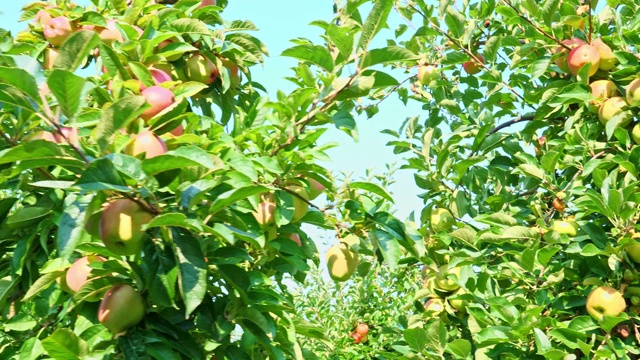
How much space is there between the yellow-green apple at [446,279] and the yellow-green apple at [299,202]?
101 centimetres

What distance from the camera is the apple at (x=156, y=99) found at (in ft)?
5.61

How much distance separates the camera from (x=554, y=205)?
2.71m

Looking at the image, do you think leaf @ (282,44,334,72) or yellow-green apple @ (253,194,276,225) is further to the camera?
yellow-green apple @ (253,194,276,225)

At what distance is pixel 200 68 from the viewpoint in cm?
226

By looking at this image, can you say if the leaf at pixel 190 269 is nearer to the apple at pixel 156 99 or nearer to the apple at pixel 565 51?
the apple at pixel 156 99

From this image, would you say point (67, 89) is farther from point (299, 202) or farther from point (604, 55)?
point (604, 55)

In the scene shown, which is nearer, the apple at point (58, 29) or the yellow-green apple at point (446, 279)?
the apple at point (58, 29)

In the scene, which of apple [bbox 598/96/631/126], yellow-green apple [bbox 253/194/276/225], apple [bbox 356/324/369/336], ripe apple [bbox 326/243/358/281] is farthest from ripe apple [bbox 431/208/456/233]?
apple [bbox 356/324/369/336]

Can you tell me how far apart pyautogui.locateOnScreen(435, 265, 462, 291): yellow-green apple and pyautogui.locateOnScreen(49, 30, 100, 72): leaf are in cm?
171

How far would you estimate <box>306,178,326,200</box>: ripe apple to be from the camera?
190cm

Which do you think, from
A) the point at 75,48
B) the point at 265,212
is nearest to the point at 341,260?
the point at 265,212

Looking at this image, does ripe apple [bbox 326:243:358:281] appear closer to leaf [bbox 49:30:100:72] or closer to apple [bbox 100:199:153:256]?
apple [bbox 100:199:153:256]

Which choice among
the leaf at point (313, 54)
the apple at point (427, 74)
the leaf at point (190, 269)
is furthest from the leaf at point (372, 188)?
the apple at point (427, 74)

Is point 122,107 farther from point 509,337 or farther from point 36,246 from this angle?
point 509,337
